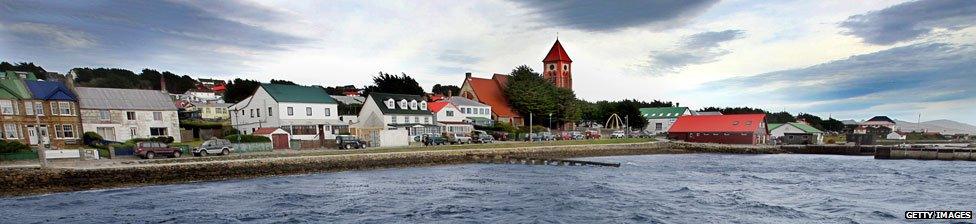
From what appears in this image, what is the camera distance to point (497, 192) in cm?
2597

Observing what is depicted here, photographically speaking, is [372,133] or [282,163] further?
[372,133]

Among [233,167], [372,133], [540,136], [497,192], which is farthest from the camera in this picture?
[540,136]

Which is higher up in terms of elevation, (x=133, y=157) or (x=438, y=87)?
(x=438, y=87)

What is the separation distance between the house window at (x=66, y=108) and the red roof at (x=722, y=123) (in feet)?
247

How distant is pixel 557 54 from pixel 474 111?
112 feet

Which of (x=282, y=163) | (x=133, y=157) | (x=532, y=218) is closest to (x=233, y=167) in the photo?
(x=282, y=163)

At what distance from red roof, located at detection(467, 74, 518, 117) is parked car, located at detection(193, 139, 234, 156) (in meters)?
46.5

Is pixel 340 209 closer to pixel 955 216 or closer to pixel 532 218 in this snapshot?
pixel 532 218

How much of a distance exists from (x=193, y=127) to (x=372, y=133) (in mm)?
23816

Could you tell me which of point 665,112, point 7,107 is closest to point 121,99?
point 7,107

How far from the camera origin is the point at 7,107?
127 ft

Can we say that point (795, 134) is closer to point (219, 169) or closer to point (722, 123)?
point (722, 123)

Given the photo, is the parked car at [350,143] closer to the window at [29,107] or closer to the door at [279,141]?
the door at [279,141]

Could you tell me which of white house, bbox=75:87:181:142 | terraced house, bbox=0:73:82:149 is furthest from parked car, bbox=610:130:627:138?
terraced house, bbox=0:73:82:149
